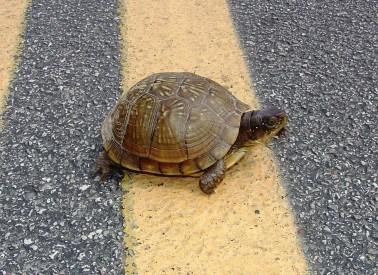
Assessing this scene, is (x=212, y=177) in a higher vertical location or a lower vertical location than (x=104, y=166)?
higher

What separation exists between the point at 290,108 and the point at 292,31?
0.92 meters

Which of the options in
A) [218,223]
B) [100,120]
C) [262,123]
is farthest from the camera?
[100,120]

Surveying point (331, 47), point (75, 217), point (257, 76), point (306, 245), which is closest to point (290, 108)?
point (257, 76)

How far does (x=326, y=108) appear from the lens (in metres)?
3.61

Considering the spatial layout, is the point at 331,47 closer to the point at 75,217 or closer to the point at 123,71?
the point at 123,71

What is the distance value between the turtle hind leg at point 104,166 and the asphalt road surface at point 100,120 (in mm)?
58

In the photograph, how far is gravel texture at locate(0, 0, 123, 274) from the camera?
111 inches

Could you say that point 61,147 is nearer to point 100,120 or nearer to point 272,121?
point 100,120

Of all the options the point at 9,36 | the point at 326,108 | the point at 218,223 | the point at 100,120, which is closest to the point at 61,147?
the point at 100,120

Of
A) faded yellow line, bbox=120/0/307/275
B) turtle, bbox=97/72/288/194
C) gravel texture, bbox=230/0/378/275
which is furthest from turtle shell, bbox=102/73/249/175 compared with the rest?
gravel texture, bbox=230/0/378/275

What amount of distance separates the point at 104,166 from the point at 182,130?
52cm

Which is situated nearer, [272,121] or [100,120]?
[272,121]

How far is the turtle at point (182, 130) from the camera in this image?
118 inches

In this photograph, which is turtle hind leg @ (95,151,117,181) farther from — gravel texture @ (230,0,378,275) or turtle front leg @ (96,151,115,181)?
gravel texture @ (230,0,378,275)
